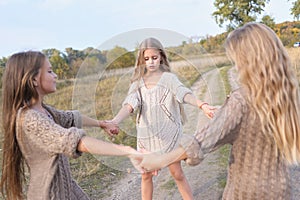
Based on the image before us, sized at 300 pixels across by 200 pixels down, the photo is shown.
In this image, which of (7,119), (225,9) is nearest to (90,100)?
(7,119)

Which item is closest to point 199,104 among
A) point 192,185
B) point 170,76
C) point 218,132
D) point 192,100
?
point 192,100

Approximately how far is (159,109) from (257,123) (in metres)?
1.02

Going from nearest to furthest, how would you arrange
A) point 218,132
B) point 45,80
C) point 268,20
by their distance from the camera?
1. point 218,132
2. point 45,80
3. point 268,20

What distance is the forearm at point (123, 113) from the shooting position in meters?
2.70

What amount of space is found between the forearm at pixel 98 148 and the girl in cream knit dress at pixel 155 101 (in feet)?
2.16

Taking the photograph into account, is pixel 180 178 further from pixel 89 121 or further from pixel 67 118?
pixel 67 118

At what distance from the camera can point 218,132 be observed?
173cm

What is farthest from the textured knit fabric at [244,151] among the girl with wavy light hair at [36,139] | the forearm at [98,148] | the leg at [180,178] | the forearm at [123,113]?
the leg at [180,178]

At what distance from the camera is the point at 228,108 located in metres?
1.76

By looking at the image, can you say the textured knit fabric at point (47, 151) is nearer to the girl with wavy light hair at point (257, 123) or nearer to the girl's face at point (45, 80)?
the girl's face at point (45, 80)

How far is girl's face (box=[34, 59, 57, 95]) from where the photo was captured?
207cm

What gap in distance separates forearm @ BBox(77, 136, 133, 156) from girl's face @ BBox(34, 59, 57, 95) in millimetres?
504

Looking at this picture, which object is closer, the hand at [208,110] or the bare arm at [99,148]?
the bare arm at [99,148]

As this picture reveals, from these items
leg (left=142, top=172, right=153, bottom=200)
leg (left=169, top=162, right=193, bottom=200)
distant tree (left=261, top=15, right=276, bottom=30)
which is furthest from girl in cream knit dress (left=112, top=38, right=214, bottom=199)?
distant tree (left=261, top=15, right=276, bottom=30)
